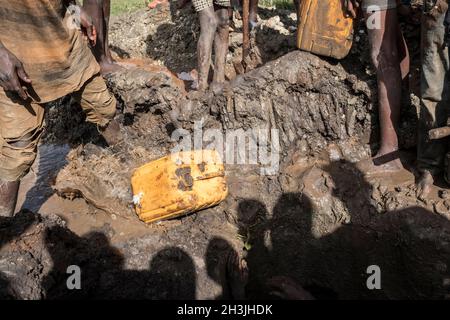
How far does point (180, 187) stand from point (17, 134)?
1250mm

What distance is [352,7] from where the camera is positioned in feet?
10.2

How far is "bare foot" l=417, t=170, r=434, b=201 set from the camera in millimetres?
2840

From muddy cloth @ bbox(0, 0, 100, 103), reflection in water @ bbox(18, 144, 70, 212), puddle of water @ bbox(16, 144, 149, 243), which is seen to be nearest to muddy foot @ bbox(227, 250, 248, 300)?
puddle of water @ bbox(16, 144, 149, 243)

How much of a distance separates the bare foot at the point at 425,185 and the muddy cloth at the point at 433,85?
0.05 metres

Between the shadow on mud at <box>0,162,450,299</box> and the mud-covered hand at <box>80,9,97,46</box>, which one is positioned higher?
the mud-covered hand at <box>80,9,97,46</box>

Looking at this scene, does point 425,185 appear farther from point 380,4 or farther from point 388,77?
point 380,4

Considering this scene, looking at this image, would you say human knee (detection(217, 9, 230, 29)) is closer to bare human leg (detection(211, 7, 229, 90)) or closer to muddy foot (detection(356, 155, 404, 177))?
bare human leg (detection(211, 7, 229, 90))

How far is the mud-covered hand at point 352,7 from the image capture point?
308 cm

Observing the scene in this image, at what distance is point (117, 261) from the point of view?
2799 millimetres

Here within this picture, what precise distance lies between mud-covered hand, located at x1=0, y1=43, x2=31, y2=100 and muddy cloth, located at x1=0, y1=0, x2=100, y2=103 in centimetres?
17

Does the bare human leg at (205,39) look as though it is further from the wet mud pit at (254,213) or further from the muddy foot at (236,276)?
the muddy foot at (236,276)

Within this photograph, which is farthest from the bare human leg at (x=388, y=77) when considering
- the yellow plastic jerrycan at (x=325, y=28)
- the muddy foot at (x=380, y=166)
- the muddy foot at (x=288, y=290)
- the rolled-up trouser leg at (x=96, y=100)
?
the rolled-up trouser leg at (x=96, y=100)

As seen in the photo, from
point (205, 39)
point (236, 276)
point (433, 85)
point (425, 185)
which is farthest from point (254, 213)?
point (205, 39)
